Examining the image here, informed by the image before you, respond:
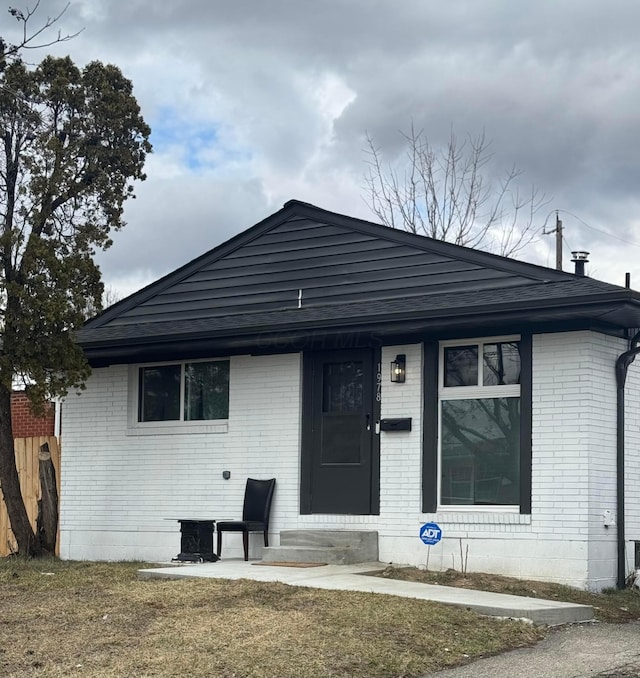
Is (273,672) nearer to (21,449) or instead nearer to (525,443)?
(525,443)

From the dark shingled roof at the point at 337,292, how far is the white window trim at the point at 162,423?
1.44 ft

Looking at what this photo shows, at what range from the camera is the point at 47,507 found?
15219 mm

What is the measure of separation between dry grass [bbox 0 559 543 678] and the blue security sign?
2.80 m

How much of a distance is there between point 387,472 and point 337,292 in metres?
2.58

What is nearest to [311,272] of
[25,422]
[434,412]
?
[434,412]

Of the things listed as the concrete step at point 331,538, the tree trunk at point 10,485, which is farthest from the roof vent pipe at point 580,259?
the tree trunk at point 10,485

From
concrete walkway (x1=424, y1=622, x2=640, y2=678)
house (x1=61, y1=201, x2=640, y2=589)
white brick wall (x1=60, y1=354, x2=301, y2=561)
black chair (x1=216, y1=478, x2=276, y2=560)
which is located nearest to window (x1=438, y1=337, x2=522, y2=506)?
house (x1=61, y1=201, x2=640, y2=589)

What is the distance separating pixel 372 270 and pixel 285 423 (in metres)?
2.25

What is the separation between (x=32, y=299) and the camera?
13836 millimetres

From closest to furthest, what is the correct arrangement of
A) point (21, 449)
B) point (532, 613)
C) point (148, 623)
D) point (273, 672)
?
point (273, 672) → point (148, 623) → point (532, 613) → point (21, 449)

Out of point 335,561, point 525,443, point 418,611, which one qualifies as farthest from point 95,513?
point 418,611

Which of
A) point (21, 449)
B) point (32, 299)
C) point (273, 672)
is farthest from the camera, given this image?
point (21, 449)

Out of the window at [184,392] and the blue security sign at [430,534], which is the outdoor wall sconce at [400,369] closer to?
the blue security sign at [430,534]

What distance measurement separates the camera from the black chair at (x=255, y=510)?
13734mm
